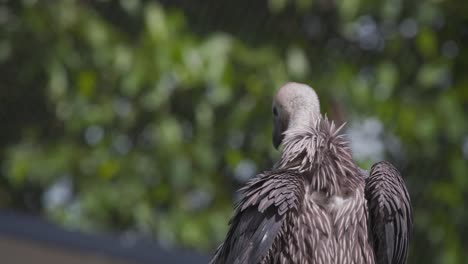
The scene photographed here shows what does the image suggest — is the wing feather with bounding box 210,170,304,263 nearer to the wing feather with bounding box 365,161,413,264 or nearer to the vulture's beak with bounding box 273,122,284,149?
the wing feather with bounding box 365,161,413,264

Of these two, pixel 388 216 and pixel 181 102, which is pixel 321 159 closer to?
pixel 388 216

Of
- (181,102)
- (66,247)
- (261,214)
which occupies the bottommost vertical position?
(261,214)

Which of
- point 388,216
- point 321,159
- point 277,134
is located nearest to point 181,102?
point 277,134

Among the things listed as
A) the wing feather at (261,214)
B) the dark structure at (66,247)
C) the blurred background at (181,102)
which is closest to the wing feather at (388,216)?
the wing feather at (261,214)

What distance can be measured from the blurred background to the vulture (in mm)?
1437

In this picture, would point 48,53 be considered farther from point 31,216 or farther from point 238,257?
point 238,257

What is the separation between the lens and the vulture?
1.75 meters

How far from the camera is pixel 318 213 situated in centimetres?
180

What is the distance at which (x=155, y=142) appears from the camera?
3.48m

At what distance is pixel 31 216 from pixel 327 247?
1.78m

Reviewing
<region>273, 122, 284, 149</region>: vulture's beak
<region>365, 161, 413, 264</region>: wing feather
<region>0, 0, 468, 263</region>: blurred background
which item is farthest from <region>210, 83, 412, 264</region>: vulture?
<region>0, 0, 468, 263</region>: blurred background

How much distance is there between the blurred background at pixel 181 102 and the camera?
3.36m

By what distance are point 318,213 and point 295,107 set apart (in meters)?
0.30

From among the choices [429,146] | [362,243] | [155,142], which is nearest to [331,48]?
[429,146]
